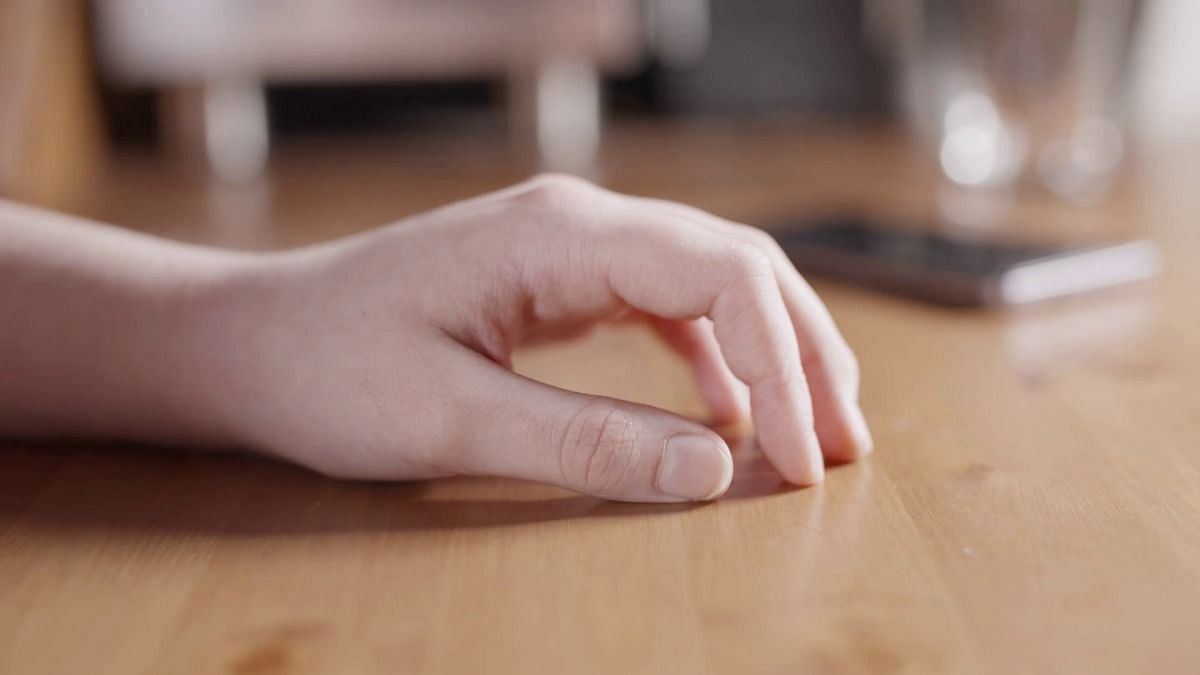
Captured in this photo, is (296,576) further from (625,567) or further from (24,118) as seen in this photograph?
(24,118)

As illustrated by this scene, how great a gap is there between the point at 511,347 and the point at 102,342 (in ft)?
0.59

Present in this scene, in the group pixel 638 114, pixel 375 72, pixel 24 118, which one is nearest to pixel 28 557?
pixel 24 118

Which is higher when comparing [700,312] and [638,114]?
[700,312]

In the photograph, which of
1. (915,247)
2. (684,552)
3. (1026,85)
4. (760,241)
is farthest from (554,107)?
(684,552)

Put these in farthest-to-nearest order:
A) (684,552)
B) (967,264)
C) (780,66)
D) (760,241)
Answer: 1. (780,66)
2. (967,264)
3. (760,241)
4. (684,552)

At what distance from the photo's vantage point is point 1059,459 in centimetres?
53

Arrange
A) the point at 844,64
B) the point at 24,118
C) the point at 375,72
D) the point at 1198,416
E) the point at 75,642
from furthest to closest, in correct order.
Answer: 1. the point at 844,64
2. the point at 375,72
3. the point at 24,118
4. the point at 1198,416
5. the point at 75,642

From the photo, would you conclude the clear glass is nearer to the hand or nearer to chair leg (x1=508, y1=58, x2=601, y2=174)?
chair leg (x1=508, y1=58, x2=601, y2=174)

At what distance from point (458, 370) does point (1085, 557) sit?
24cm

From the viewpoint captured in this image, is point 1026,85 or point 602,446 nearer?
point 602,446

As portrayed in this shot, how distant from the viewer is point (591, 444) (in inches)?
18.4

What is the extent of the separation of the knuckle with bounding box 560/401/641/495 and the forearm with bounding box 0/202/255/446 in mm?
165

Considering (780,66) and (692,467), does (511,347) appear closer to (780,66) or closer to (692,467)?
(692,467)

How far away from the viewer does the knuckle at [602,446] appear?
18.4 inches
